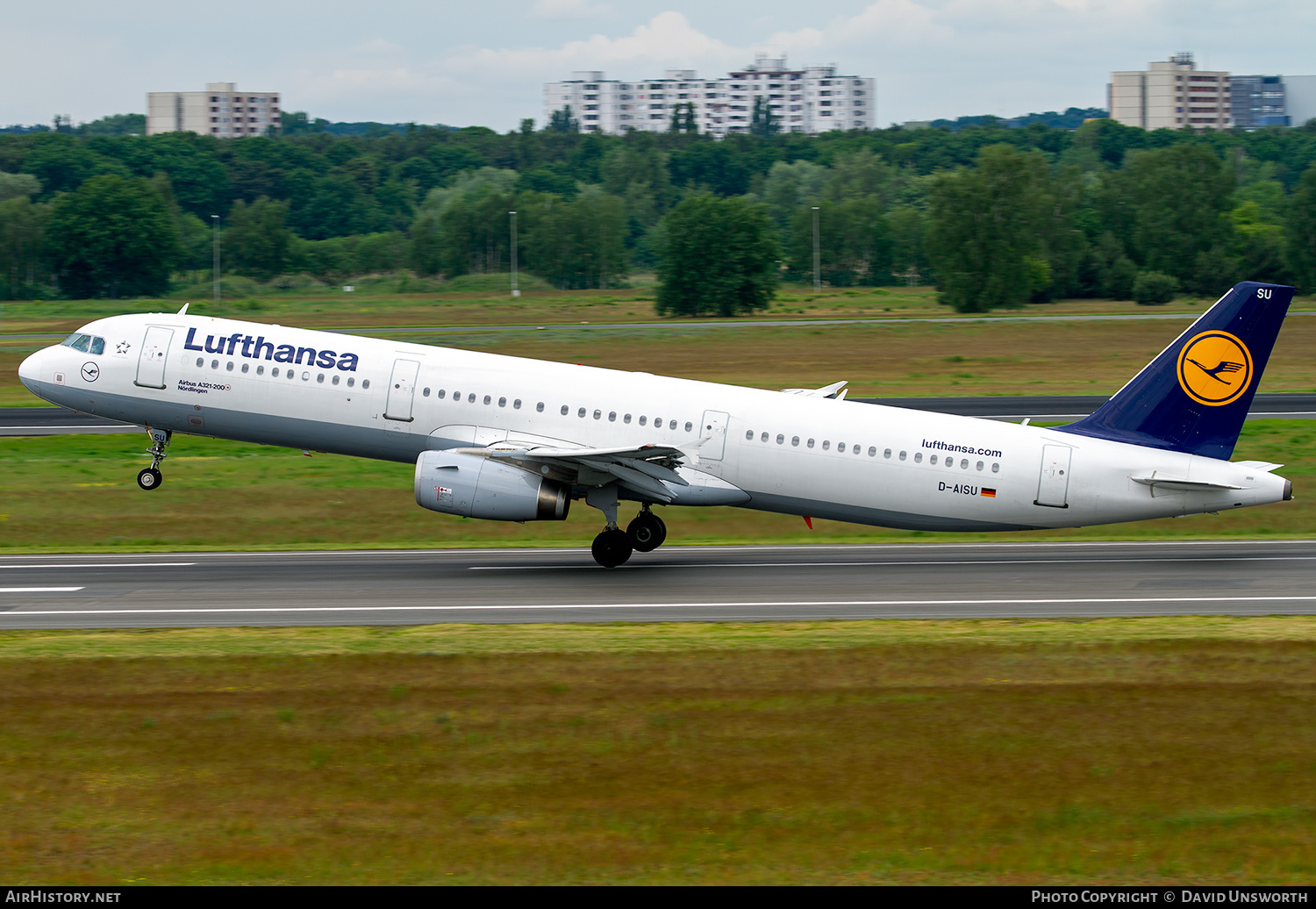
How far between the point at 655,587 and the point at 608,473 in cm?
281

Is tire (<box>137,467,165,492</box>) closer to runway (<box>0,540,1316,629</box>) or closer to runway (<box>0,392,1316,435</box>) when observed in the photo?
runway (<box>0,540,1316,629</box>)

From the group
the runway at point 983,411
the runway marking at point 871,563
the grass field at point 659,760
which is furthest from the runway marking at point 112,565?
the runway at point 983,411

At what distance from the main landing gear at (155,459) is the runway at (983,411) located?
55.1 ft

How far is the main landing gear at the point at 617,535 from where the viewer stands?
2967 cm

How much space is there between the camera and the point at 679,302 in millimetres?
107938

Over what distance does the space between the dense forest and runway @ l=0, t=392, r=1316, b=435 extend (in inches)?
2117

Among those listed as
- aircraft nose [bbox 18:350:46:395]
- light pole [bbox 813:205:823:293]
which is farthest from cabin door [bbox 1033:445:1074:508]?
light pole [bbox 813:205:823:293]

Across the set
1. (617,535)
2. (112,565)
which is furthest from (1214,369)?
(112,565)

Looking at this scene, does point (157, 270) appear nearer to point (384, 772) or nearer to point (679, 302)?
point (679, 302)

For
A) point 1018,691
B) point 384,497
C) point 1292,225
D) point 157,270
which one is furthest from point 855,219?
point 1018,691

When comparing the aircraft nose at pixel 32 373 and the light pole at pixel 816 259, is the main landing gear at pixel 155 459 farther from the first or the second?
the light pole at pixel 816 259

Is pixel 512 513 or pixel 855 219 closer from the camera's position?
pixel 512 513

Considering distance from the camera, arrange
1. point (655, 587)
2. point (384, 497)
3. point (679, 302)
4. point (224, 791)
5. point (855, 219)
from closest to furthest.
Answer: point (224, 791) → point (655, 587) → point (384, 497) → point (679, 302) → point (855, 219)

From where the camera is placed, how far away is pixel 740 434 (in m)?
30.0
